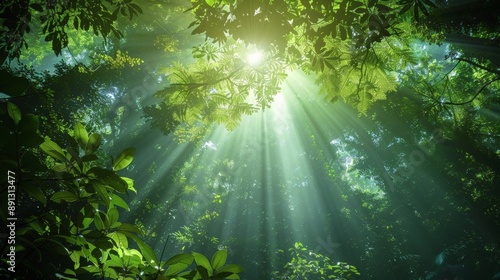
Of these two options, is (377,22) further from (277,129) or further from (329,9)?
(277,129)

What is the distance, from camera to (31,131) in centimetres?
97

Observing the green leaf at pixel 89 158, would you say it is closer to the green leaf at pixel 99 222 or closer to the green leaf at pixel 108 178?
the green leaf at pixel 108 178

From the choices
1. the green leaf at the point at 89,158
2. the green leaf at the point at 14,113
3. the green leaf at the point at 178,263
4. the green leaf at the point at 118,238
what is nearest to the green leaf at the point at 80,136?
the green leaf at the point at 89,158

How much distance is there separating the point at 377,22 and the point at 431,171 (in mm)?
15037

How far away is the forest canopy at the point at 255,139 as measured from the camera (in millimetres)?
1230

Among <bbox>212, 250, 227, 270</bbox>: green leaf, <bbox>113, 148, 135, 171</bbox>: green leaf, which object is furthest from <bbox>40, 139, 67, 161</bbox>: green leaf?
<bbox>212, 250, 227, 270</bbox>: green leaf

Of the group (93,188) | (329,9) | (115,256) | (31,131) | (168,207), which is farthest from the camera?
(168,207)

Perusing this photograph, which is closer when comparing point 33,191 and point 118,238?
point 33,191

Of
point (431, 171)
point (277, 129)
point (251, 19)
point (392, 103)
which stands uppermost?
point (277, 129)

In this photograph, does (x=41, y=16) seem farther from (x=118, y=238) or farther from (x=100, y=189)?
(x=118, y=238)

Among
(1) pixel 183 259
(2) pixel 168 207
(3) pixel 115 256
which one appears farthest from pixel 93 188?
(2) pixel 168 207

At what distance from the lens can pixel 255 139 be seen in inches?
719

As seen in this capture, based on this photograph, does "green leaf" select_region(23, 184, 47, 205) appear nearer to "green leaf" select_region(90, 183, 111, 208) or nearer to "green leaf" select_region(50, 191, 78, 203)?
A: "green leaf" select_region(50, 191, 78, 203)

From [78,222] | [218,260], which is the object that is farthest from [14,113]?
[218,260]
